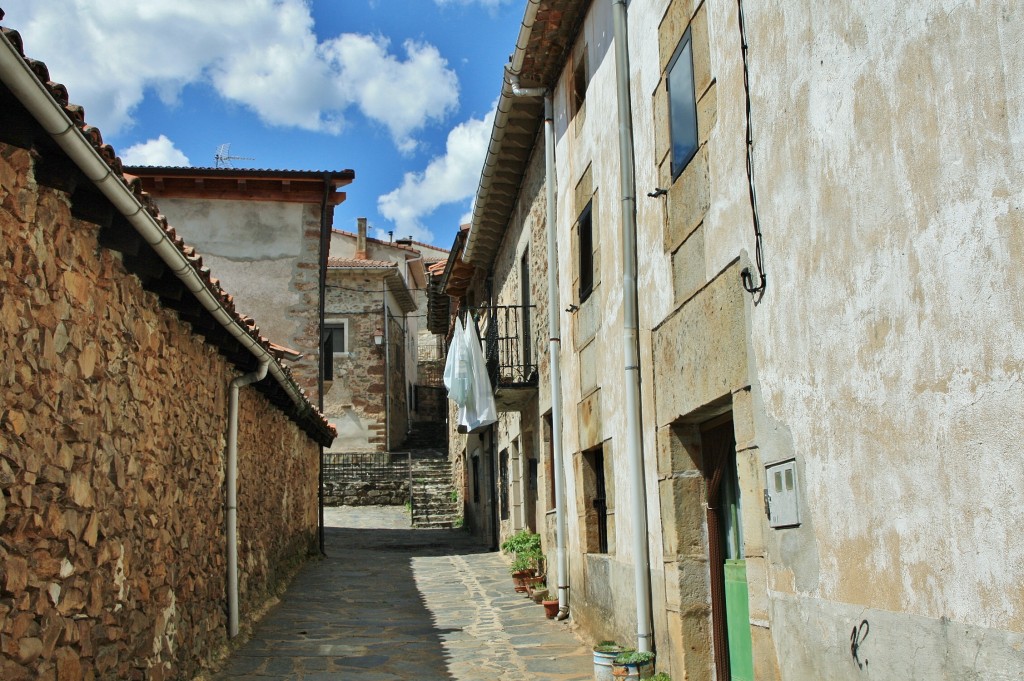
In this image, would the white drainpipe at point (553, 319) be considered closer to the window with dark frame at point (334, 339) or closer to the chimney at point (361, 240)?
the window with dark frame at point (334, 339)

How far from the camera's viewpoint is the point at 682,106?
655 centimetres

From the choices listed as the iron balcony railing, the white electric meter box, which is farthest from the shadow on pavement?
the white electric meter box

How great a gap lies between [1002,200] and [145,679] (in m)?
5.38

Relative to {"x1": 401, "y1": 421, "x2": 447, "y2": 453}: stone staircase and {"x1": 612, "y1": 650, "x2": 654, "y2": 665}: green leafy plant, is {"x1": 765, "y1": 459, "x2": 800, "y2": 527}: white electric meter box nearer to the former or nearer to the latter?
{"x1": 612, "y1": 650, "x2": 654, "y2": 665}: green leafy plant

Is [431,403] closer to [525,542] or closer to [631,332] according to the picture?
[525,542]

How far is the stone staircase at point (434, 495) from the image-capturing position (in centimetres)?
2275

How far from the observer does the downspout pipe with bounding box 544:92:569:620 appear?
34.1 feet

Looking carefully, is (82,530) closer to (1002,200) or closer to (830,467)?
(830,467)

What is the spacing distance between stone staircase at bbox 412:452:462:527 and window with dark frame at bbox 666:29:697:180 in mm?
16787

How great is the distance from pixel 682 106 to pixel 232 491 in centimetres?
506

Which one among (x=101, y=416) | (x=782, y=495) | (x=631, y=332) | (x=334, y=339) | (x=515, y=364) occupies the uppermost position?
(x=334, y=339)

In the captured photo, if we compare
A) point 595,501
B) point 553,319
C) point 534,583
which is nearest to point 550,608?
point 534,583

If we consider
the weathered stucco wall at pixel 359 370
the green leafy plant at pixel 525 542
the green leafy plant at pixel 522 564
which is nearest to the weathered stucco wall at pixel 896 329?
the green leafy plant at pixel 522 564

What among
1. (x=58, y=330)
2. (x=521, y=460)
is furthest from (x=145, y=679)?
(x=521, y=460)
